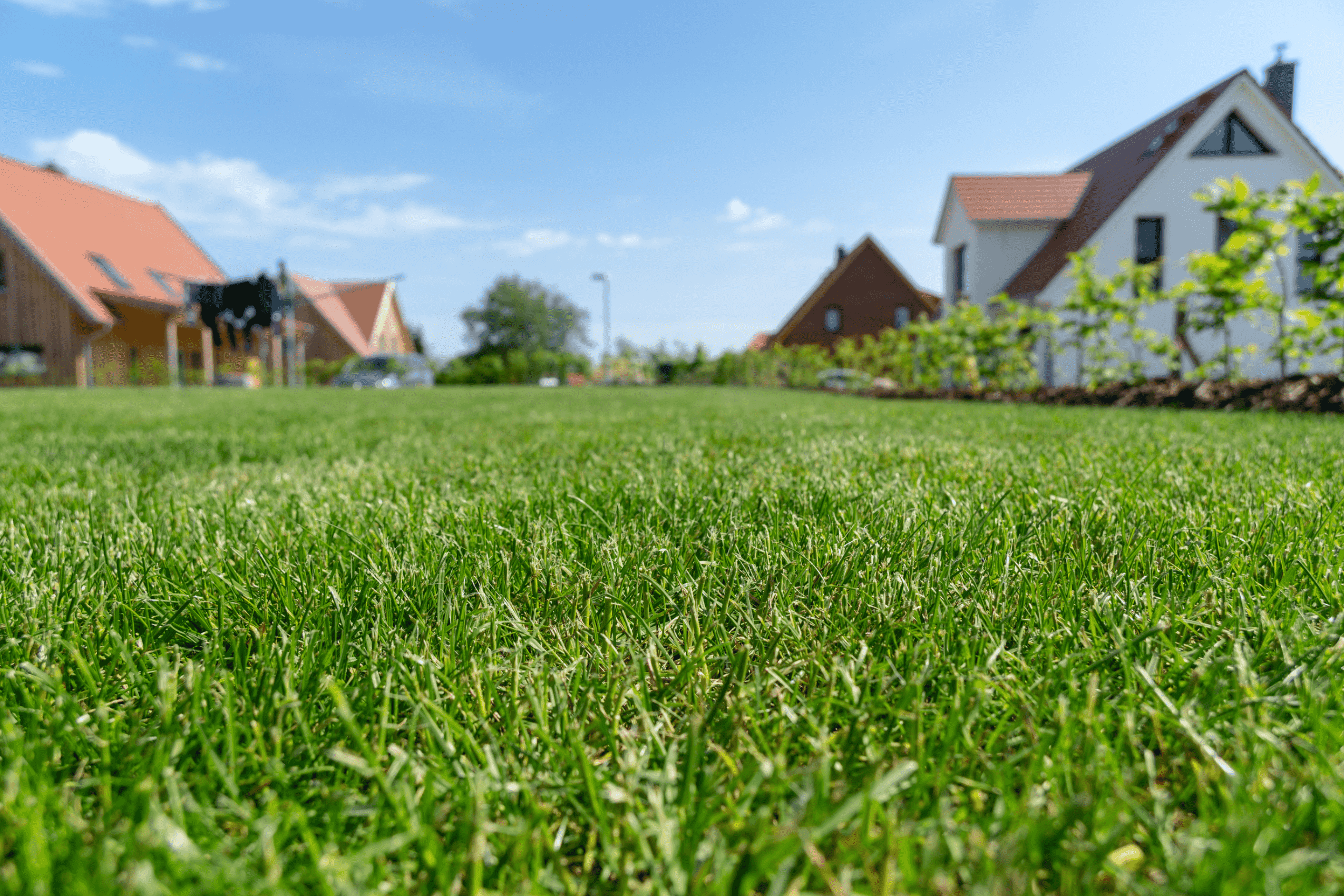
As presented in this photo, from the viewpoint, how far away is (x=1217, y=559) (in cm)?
138

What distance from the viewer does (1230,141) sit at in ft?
61.7

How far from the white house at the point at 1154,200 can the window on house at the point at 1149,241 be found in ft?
0.10

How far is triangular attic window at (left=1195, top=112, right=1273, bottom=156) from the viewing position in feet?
61.3

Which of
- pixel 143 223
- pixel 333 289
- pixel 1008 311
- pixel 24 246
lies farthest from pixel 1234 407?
pixel 333 289

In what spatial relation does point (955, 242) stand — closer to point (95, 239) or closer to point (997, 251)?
point (997, 251)

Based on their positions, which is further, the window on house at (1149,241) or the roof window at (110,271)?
the roof window at (110,271)

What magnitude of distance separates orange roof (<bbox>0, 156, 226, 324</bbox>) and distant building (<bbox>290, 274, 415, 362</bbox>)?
561 centimetres

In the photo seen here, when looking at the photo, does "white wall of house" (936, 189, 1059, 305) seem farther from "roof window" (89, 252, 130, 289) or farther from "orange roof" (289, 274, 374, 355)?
"orange roof" (289, 274, 374, 355)

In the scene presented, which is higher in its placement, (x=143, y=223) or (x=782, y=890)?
(x=143, y=223)

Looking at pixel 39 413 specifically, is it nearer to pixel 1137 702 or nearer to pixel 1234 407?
pixel 1137 702

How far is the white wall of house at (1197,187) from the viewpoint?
59.6 feet

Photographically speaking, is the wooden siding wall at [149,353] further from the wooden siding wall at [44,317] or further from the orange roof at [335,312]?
the orange roof at [335,312]

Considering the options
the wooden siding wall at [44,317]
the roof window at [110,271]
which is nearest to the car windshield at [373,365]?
the roof window at [110,271]

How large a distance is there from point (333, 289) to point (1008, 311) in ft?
136
